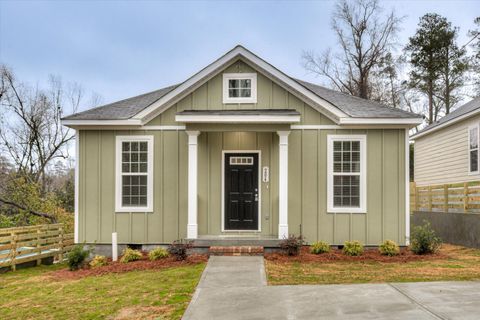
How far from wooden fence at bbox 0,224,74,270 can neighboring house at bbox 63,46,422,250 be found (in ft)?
4.71

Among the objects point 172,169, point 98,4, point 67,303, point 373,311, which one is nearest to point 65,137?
point 98,4

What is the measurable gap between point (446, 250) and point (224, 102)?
23.9ft

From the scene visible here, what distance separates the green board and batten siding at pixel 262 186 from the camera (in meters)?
10.2

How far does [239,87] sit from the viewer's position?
10.6 m

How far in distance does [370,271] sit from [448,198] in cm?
684

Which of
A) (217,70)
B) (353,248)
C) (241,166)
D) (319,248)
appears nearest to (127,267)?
(241,166)

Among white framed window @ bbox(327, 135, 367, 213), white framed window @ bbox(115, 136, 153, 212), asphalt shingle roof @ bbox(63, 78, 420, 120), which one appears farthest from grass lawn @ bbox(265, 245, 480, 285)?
white framed window @ bbox(115, 136, 153, 212)

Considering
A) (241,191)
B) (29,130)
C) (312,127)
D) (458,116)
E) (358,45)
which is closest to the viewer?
(312,127)

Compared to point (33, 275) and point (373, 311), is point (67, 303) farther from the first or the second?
point (373, 311)

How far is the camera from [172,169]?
1045 cm

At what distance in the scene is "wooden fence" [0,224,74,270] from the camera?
10086 mm

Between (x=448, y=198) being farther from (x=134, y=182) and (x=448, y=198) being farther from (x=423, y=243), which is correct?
(x=134, y=182)

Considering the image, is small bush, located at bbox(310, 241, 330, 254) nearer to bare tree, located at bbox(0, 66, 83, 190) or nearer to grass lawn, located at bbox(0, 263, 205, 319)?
grass lawn, located at bbox(0, 263, 205, 319)

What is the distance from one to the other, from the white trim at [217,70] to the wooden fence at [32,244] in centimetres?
443
